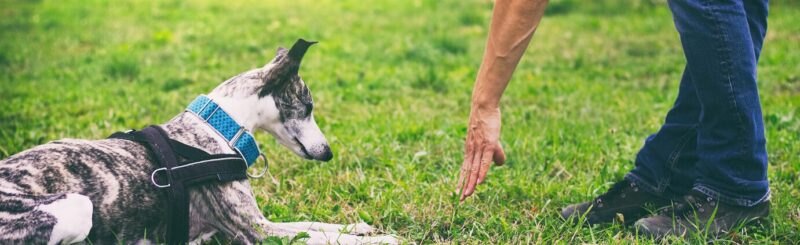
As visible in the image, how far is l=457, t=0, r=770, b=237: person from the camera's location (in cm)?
259

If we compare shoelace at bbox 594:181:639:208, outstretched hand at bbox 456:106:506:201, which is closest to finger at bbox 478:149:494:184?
outstretched hand at bbox 456:106:506:201

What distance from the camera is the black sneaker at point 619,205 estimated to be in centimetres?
324

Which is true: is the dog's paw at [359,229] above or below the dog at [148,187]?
below

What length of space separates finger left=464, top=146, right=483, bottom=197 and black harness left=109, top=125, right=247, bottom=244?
97cm

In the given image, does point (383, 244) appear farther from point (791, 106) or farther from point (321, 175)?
point (791, 106)

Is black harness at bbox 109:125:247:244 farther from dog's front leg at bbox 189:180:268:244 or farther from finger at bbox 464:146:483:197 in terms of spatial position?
finger at bbox 464:146:483:197

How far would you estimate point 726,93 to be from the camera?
2607 millimetres

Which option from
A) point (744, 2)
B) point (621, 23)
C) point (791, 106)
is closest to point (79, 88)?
point (744, 2)

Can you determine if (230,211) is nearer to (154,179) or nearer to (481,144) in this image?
(154,179)

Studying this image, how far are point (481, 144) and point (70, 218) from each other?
156 centimetres

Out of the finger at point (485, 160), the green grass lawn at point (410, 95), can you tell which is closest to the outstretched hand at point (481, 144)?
the finger at point (485, 160)

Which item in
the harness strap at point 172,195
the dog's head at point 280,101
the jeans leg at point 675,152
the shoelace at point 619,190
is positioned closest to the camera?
the harness strap at point 172,195

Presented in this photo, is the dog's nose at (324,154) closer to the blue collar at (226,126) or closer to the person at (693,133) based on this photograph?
the blue collar at (226,126)

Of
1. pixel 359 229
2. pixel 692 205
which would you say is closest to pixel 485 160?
pixel 359 229
